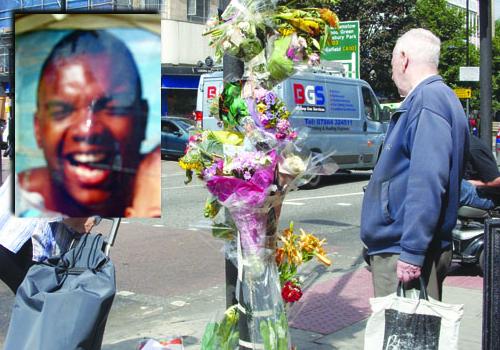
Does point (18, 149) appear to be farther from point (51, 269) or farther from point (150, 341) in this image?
point (150, 341)

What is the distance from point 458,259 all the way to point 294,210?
5011 millimetres

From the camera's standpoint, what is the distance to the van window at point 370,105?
17.1m

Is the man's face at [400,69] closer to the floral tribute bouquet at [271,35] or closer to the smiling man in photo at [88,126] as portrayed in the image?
the floral tribute bouquet at [271,35]

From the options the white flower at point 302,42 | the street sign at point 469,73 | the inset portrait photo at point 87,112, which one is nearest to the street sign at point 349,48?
the street sign at point 469,73

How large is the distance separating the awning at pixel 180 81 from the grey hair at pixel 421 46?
2988 centimetres

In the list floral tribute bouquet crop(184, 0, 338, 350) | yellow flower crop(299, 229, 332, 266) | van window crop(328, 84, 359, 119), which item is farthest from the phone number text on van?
floral tribute bouquet crop(184, 0, 338, 350)

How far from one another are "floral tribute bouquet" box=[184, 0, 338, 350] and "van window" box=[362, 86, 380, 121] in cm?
1351

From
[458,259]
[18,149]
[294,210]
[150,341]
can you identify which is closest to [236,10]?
[18,149]

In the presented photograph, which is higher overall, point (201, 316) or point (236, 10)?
point (236, 10)

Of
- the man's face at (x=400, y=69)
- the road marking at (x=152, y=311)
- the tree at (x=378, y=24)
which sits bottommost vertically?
the road marking at (x=152, y=311)

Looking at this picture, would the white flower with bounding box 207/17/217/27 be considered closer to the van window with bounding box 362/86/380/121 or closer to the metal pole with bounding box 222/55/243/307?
the metal pole with bounding box 222/55/243/307

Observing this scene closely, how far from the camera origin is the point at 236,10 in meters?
3.56

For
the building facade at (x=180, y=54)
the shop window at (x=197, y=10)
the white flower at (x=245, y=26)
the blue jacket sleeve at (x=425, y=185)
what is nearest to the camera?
the blue jacket sleeve at (x=425, y=185)

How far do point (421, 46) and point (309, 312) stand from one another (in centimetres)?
306
